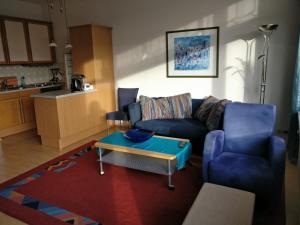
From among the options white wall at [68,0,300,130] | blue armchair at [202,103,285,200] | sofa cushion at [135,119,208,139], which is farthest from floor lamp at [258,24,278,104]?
blue armchair at [202,103,285,200]

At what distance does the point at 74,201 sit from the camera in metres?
2.50

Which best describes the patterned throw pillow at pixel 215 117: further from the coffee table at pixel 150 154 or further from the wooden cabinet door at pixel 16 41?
the wooden cabinet door at pixel 16 41

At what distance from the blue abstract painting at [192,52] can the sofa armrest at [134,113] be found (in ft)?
3.51

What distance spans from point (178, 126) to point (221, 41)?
161 cm

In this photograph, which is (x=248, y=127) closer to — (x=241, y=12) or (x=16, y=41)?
(x=241, y=12)

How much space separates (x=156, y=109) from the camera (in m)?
4.05

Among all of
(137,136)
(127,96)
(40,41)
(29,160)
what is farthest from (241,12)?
(40,41)

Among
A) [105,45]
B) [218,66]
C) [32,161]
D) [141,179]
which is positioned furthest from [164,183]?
[105,45]

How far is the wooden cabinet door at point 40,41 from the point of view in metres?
5.36

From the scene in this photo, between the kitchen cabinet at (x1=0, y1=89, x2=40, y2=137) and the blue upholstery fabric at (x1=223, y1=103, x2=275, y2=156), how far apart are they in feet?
13.6

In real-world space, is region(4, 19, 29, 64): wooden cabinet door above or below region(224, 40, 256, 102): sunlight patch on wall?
above

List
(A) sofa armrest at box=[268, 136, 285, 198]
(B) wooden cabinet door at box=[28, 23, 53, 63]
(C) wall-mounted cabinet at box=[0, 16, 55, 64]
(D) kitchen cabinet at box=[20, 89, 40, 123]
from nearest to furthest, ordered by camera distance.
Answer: (A) sofa armrest at box=[268, 136, 285, 198]
(C) wall-mounted cabinet at box=[0, 16, 55, 64]
(D) kitchen cabinet at box=[20, 89, 40, 123]
(B) wooden cabinet door at box=[28, 23, 53, 63]

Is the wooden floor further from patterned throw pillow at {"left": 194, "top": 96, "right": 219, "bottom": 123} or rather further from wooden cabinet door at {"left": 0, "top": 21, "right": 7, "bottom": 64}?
wooden cabinet door at {"left": 0, "top": 21, "right": 7, "bottom": 64}

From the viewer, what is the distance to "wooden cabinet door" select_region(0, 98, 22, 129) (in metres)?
4.68
